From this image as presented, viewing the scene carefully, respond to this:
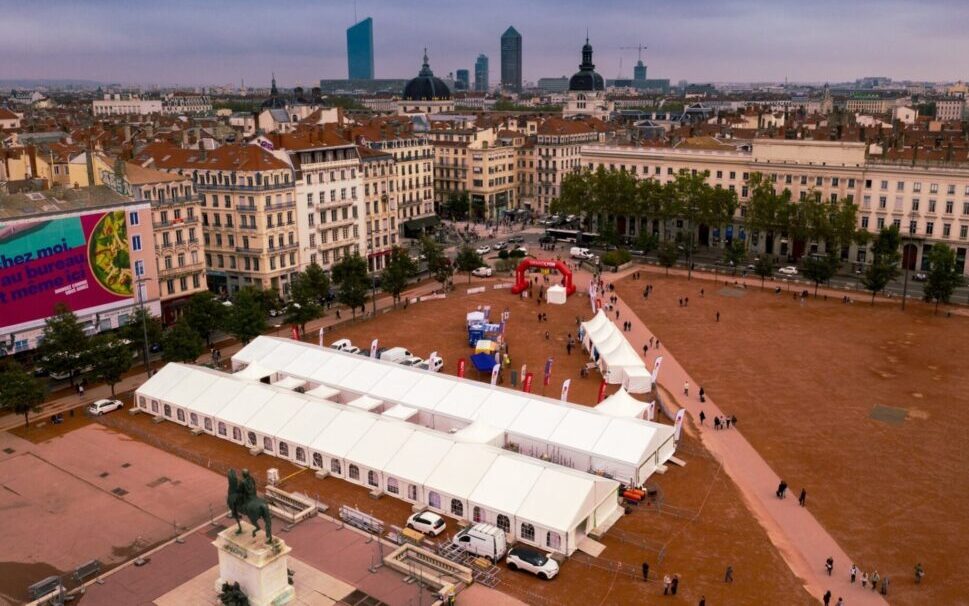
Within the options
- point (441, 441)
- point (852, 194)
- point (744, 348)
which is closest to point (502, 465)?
point (441, 441)

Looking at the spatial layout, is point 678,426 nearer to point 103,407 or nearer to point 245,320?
point 245,320

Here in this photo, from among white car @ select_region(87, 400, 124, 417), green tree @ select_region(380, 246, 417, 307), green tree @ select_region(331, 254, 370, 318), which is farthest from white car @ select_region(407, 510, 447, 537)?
green tree @ select_region(380, 246, 417, 307)

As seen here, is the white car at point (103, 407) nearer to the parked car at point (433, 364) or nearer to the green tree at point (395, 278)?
the parked car at point (433, 364)

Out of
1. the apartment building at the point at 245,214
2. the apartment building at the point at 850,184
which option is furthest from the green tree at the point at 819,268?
the apartment building at the point at 245,214

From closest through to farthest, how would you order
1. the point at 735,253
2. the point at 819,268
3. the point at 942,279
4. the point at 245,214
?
the point at 942,279
the point at 245,214
the point at 819,268
the point at 735,253

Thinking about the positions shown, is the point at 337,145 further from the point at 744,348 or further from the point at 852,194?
the point at 852,194

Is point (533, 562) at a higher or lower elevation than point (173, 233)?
lower

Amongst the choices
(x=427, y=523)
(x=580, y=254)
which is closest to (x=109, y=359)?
(x=427, y=523)
